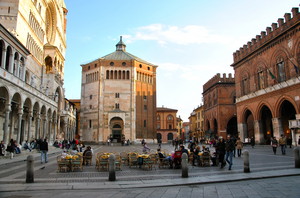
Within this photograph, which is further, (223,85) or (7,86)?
(223,85)

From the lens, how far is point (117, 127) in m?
58.4

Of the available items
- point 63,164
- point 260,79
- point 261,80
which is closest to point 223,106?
point 260,79

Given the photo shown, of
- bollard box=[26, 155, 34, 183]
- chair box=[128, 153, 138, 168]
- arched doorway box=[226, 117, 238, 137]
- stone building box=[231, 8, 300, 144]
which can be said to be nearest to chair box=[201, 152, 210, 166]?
chair box=[128, 153, 138, 168]

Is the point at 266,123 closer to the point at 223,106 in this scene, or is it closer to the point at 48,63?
the point at 223,106

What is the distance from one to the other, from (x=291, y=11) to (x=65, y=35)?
138 feet

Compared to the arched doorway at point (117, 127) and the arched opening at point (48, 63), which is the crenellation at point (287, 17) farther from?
the arched doorway at point (117, 127)

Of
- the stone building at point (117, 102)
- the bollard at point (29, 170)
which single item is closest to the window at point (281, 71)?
the bollard at point (29, 170)

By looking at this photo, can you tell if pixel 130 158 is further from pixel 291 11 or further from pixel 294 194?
pixel 291 11

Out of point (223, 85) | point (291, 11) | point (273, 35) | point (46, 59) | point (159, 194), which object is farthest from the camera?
point (223, 85)

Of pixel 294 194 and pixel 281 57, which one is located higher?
pixel 281 57

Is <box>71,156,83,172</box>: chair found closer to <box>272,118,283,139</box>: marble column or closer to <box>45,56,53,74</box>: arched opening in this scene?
<box>272,118,283,139</box>: marble column

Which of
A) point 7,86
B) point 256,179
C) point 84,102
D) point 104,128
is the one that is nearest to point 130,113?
point 104,128

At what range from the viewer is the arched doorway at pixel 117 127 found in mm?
57875

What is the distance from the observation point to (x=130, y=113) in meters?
58.1
